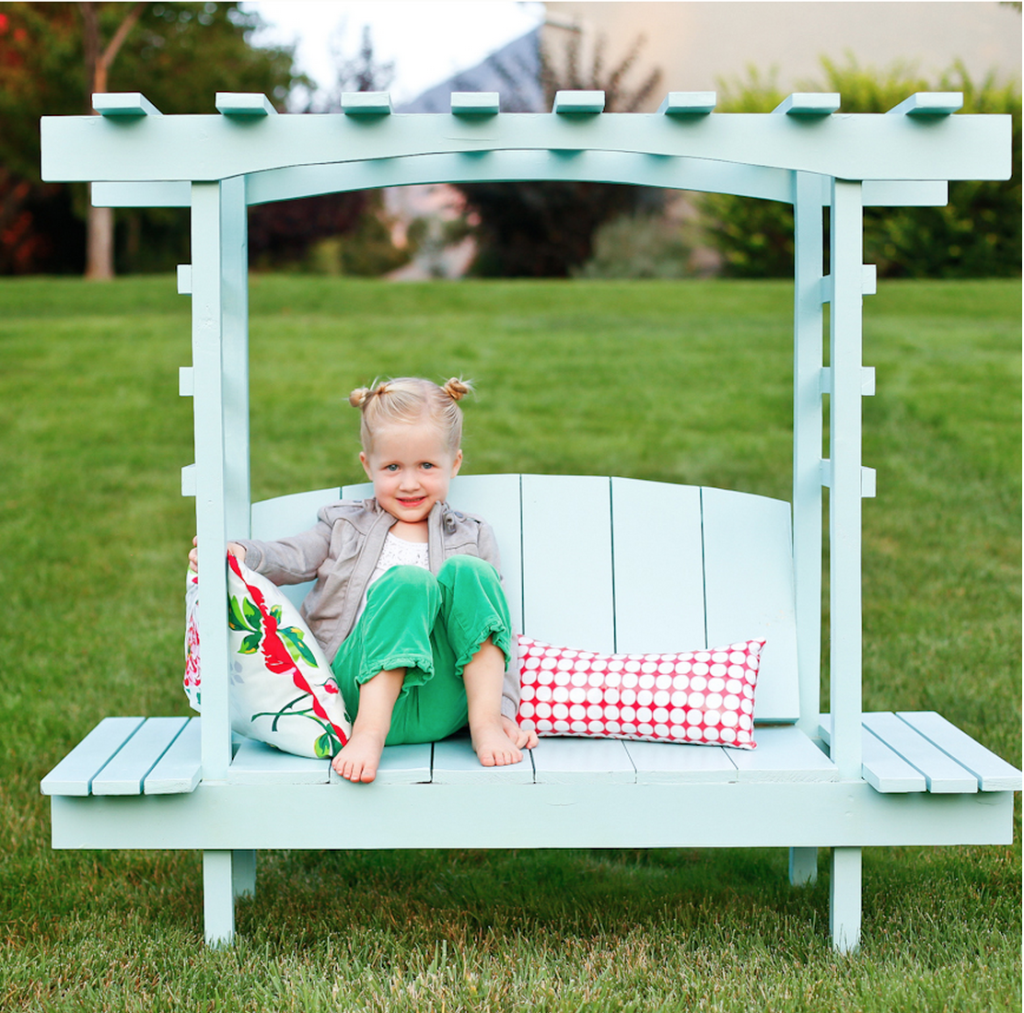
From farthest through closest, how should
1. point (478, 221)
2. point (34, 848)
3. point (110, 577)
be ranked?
point (478, 221) < point (110, 577) < point (34, 848)

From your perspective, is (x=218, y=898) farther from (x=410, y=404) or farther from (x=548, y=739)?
(x=410, y=404)

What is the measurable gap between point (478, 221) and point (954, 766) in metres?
11.5

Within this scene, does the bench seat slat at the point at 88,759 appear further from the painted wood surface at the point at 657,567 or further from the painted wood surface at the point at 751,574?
the painted wood surface at the point at 751,574

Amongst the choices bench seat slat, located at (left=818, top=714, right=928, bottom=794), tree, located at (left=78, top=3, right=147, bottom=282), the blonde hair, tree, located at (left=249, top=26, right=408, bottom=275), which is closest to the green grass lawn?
bench seat slat, located at (left=818, top=714, right=928, bottom=794)

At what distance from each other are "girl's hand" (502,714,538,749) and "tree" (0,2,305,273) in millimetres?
13183

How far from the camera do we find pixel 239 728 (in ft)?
7.76

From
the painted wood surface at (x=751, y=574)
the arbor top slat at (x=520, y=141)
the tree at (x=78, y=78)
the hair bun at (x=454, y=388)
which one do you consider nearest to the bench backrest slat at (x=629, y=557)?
the painted wood surface at (x=751, y=574)

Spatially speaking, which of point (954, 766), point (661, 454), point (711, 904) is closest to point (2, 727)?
point (711, 904)

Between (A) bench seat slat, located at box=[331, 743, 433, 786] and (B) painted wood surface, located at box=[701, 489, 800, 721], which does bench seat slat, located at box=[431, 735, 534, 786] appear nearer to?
(A) bench seat slat, located at box=[331, 743, 433, 786]

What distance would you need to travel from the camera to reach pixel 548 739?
2.47 metres

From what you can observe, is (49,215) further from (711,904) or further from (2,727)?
(711,904)

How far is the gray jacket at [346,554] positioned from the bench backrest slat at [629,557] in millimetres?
98

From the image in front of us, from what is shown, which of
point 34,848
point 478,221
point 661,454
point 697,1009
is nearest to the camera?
point 697,1009

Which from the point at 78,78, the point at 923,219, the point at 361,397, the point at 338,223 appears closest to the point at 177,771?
the point at 361,397
